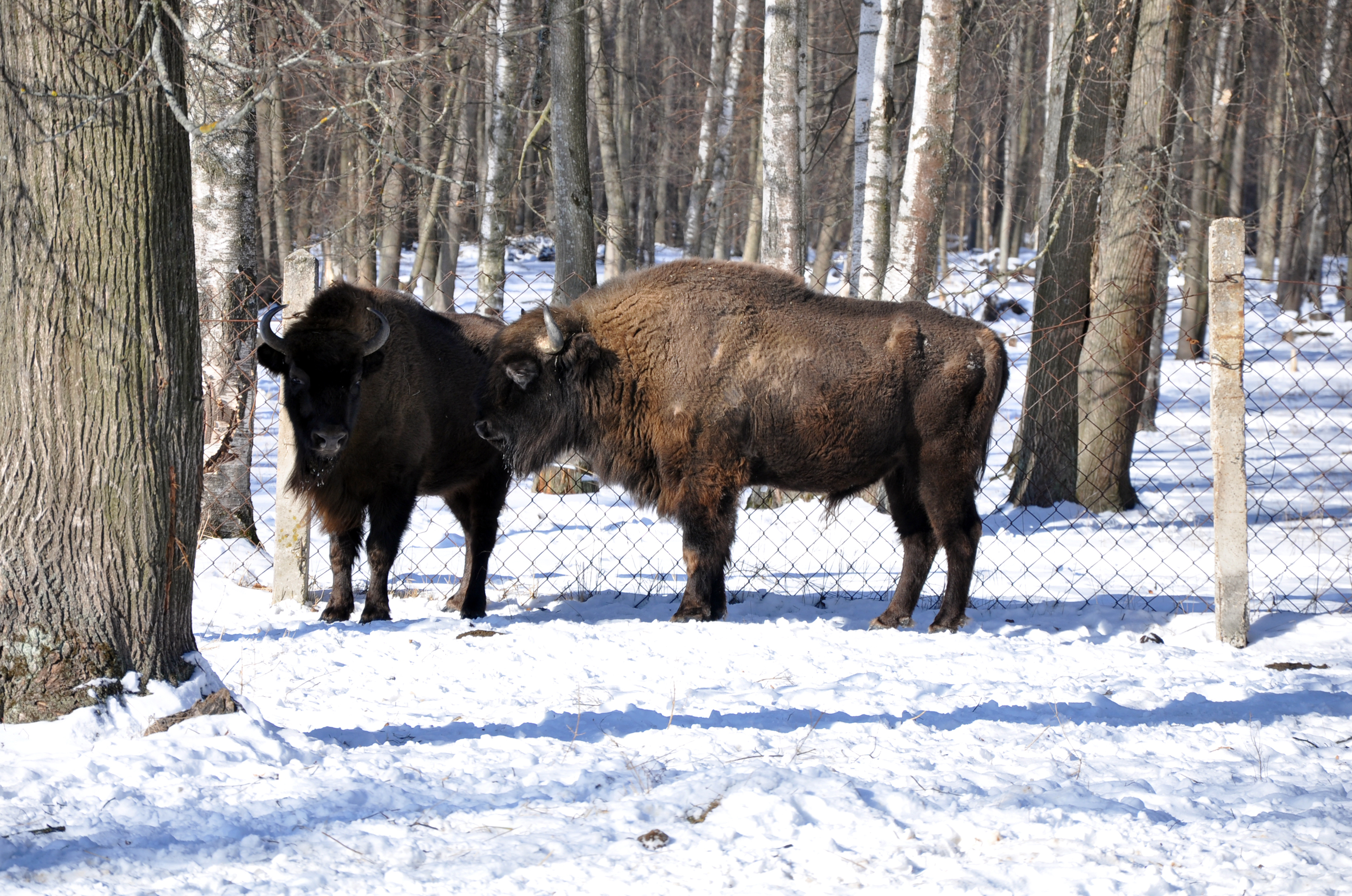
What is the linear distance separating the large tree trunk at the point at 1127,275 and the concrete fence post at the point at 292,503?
224 inches

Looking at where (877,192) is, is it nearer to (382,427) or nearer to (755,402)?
(755,402)

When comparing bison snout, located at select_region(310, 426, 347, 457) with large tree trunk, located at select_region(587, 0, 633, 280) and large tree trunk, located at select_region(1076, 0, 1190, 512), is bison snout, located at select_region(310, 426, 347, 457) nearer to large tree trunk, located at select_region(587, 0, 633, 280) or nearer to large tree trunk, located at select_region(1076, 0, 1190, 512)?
large tree trunk, located at select_region(1076, 0, 1190, 512)

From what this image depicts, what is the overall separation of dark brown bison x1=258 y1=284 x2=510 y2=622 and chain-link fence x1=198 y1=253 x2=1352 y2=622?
1.20 ft

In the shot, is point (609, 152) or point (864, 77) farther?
point (609, 152)

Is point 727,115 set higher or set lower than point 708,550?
higher

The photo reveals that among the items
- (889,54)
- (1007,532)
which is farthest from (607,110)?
(1007,532)

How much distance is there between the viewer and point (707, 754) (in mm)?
3309

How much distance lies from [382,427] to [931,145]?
4.48 meters

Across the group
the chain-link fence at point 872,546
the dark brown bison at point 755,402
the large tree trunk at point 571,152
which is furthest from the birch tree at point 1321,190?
the dark brown bison at point 755,402

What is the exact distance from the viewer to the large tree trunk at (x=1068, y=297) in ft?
29.8

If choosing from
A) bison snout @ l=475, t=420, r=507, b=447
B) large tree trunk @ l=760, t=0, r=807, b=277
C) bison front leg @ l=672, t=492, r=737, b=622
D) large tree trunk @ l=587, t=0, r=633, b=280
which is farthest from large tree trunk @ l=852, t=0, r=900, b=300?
large tree trunk @ l=587, t=0, r=633, b=280

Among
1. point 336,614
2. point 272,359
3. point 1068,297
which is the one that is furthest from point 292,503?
point 1068,297

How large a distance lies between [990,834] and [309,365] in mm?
4149

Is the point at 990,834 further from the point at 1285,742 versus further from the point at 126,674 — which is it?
the point at 126,674
